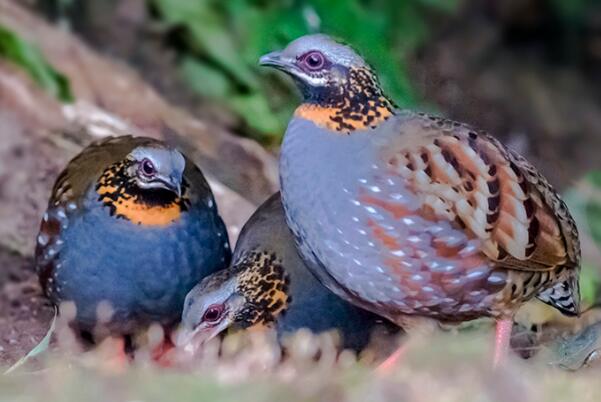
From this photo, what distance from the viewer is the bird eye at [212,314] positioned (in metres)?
4.41

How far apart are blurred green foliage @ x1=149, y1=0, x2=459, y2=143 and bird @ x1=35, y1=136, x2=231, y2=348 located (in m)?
2.41

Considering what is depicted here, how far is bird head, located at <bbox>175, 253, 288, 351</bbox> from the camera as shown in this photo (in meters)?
4.41

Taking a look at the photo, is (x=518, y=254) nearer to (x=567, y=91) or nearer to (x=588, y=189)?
(x=588, y=189)

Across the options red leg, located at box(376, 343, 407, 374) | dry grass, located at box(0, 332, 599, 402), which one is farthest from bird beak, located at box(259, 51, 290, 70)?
dry grass, located at box(0, 332, 599, 402)

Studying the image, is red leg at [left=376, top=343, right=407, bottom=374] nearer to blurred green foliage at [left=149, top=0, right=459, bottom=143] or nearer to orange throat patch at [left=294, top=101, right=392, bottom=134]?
orange throat patch at [left=294, top=101, right=392, bottom=134]

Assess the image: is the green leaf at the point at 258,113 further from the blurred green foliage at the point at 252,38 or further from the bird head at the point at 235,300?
the bird head at the point at 235,300

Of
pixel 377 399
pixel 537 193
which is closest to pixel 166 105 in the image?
pixel 537 193

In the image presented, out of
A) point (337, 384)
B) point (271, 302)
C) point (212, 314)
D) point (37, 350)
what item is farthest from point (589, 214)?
point (337, 384)

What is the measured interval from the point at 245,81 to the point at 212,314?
3287mm

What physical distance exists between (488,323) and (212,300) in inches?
46.4

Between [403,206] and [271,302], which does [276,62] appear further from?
[271,302]

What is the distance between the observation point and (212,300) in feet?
14.5

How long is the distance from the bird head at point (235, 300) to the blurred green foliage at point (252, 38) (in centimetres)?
257

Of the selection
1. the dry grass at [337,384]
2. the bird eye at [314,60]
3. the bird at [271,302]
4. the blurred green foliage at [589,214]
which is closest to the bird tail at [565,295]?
the bird at [271,302]
